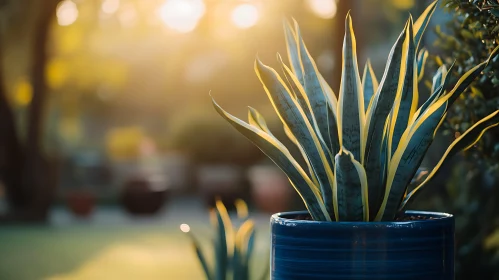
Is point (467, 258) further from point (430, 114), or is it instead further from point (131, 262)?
point (131, 262)

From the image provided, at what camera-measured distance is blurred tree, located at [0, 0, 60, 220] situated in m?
13.7

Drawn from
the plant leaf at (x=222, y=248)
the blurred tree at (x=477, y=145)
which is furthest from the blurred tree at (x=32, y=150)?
the plant leaf at (x=222, y=248)

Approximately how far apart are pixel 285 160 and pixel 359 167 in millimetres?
220

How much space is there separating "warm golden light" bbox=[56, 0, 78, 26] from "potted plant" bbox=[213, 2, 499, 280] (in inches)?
489

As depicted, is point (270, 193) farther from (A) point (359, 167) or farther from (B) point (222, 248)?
(A) point (359, 167)

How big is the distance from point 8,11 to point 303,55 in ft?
43.7

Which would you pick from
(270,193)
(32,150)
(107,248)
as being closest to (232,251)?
(107,248)

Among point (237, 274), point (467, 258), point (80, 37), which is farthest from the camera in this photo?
point (80, 37)

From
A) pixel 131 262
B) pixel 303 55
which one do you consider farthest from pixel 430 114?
pixel 131 262

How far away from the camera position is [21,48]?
16.3m

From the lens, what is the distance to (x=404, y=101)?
2.25 m

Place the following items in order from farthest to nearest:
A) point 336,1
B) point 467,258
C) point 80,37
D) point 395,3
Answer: point 80,37
point 395,3
point 336,1
point 467,258

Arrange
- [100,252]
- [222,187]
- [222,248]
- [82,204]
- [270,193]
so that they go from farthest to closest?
[222,187]
[270,193]
[82,204]
[100,252]
[222,248]

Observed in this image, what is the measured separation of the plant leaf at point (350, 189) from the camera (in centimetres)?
204
